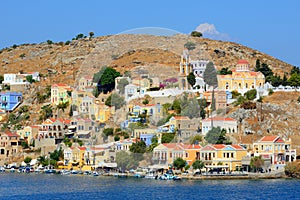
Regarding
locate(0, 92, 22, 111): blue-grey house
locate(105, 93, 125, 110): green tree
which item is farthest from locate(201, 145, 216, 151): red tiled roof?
locate(0, 92, 22, 111): blue-grey house

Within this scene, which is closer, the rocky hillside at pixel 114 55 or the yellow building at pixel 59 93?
the rocky hillside at pixel 114 55

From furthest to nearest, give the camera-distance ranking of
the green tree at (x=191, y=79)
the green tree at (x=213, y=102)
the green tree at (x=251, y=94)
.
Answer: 1. the green tree at (x=191, y=79)
2. the green tree at (x=251, y=94)
3. the green tree at (x=213, y=102)

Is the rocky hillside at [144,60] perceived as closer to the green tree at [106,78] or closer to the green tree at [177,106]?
the green tree at [106,78]

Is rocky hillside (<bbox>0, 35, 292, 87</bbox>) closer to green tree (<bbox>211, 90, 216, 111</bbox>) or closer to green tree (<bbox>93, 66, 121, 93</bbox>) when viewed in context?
green tree (<bbox>93, 66, 121, 93</bbox>)

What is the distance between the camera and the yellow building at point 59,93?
6856cm

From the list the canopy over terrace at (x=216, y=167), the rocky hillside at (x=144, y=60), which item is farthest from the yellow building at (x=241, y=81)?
the canopy over terrace at (x=216, y=167)

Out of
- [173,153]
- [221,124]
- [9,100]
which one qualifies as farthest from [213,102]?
[9,100]

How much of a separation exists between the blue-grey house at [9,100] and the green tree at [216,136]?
21805mm

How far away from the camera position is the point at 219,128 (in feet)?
178

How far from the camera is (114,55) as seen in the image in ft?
227

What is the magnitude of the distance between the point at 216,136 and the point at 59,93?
1884cm

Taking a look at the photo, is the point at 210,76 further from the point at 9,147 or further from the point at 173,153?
the point at 9,147

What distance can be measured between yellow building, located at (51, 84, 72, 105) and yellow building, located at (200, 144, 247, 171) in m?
19.7

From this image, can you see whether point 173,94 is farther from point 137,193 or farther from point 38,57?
point 38,57
